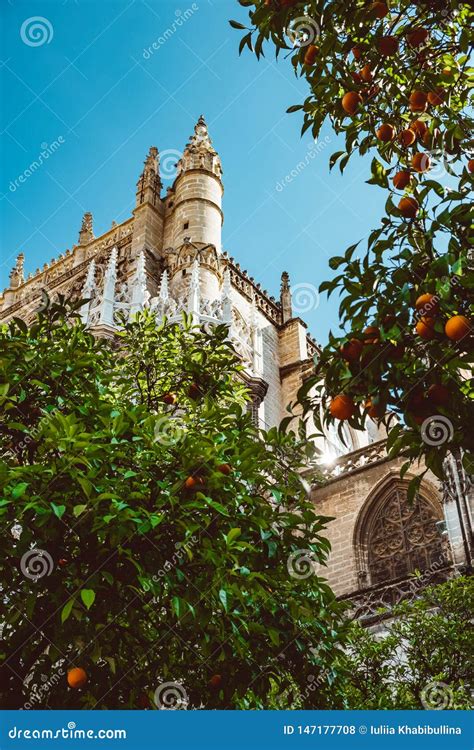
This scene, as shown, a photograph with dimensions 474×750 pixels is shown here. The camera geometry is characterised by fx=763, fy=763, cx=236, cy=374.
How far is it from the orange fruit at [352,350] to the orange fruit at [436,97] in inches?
79.0

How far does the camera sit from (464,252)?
3812 mm

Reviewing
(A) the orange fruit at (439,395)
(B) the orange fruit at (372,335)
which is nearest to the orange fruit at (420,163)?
(B) the orange fruit at (372,335)

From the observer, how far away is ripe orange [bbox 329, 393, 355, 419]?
3924mm

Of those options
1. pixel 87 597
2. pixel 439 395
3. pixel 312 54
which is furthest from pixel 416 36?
pixel 87 597

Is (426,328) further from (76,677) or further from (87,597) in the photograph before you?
(76,677)

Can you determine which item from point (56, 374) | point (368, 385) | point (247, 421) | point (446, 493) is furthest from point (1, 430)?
point (446, 493)

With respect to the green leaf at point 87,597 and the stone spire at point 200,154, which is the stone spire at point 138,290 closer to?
the stone spire at point 200,154

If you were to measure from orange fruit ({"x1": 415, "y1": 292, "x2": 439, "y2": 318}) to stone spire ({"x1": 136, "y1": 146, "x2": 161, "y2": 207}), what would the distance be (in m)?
23.4

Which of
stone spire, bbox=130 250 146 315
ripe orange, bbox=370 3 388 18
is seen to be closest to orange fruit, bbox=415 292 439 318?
ripe orange, bbox=370 3 388 18

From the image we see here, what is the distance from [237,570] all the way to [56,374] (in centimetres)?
212

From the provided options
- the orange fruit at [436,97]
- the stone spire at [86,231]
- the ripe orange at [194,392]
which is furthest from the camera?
the stone spire at [86,231]

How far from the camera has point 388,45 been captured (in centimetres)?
476

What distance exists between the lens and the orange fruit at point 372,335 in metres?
3.96
